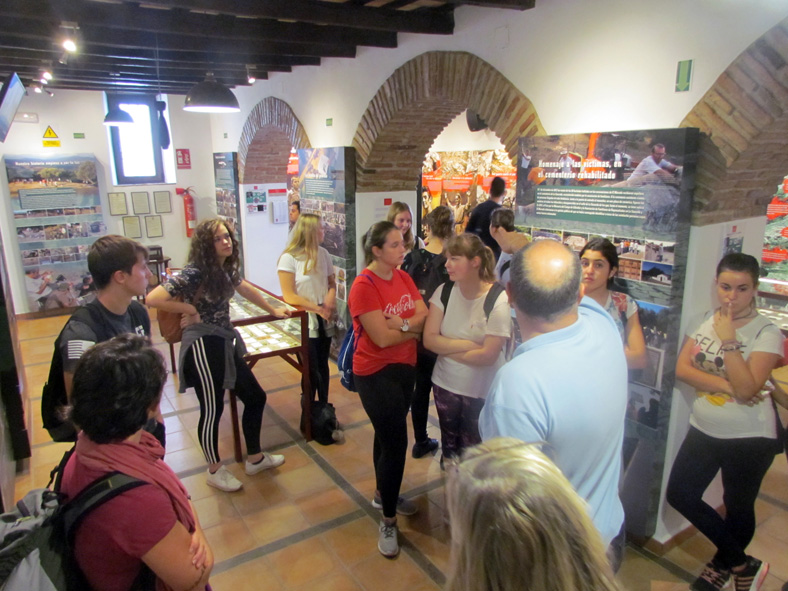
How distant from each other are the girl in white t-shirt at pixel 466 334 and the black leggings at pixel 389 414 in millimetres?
226

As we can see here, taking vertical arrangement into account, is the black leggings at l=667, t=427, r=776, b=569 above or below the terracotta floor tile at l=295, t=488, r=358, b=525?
above

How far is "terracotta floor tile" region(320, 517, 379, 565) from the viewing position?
9.39 feet

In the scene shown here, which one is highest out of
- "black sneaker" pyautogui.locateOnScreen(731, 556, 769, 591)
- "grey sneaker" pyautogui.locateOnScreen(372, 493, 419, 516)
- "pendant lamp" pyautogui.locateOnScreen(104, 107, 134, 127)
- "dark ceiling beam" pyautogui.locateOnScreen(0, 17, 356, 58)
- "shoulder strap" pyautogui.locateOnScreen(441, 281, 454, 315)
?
"dark ceiling beam" pyautogui.locateOnScreen(0, 17, 356, 58)

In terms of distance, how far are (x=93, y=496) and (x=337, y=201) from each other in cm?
422

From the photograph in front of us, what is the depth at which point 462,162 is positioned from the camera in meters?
7.78

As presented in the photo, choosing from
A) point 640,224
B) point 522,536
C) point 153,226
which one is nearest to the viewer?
point 522,536

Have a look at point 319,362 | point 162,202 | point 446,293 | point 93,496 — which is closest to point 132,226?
point 162,202

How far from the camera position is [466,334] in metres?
2.67

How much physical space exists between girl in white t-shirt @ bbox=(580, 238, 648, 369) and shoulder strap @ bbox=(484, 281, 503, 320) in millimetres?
422

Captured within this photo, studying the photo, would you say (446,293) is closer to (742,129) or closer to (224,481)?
(742,129)

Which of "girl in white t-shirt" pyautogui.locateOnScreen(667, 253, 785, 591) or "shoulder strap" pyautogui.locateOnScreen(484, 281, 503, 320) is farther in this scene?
"shoulder strap" pyautogui.locateOnScreen(484, 281, 503, 320)

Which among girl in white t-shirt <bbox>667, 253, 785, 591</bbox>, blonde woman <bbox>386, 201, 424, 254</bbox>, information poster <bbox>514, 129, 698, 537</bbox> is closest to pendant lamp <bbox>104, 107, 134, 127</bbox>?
blonde woman <bbox>386, 201, 424, 254</bbox>

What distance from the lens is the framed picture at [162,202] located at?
28.8 ft

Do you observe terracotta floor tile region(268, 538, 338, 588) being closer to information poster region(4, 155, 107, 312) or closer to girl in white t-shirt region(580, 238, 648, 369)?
girl in white t-shirt region(580, 238, 648, 369)
